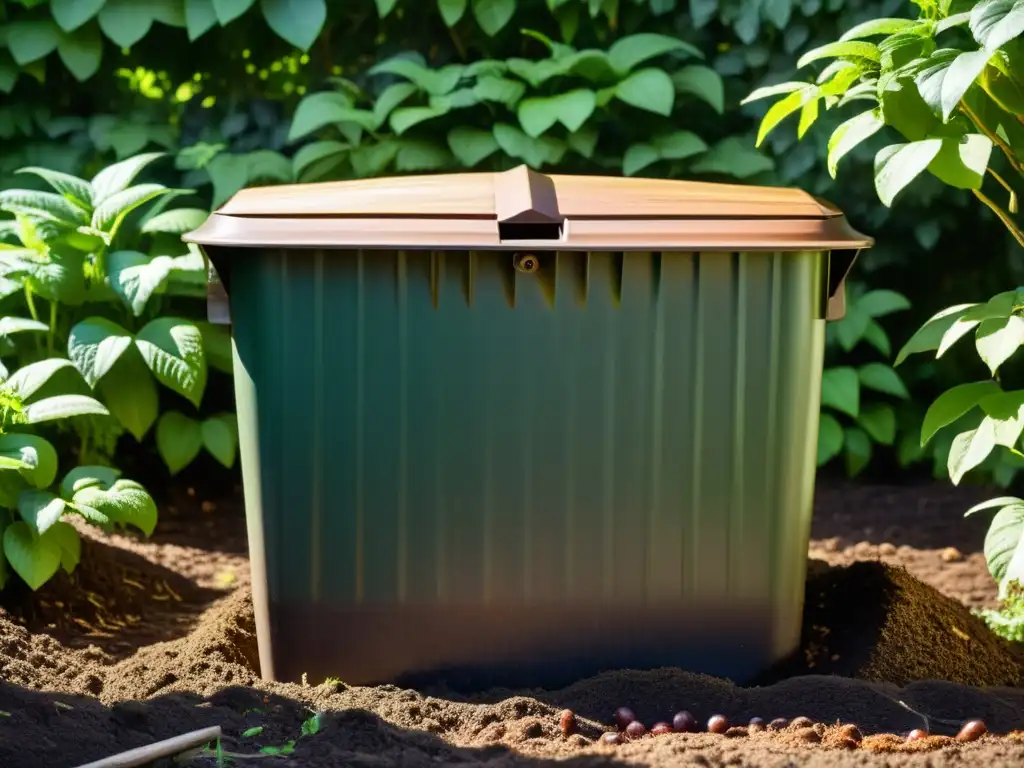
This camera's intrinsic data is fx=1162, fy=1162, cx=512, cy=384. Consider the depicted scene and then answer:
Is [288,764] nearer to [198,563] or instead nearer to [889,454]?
[198,563]

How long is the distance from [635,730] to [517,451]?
63cm

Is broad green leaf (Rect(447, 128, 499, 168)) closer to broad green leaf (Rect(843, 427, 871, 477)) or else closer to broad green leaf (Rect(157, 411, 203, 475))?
broad green leaf (Rect(157, 411, 203, 475))

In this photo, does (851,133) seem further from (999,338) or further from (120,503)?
(120,503)

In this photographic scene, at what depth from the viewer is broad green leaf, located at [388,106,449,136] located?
388cm

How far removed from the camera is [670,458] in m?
2.55

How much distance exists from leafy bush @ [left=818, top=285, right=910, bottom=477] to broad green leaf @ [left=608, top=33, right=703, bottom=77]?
1.10 m

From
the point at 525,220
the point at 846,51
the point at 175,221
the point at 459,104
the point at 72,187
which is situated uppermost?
the point at 846,51

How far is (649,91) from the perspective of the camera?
389 centimetres

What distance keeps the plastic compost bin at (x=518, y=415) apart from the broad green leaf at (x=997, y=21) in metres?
0.50

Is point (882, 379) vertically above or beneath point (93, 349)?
beneath

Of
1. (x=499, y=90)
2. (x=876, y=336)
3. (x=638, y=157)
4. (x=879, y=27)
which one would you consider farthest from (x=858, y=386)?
(x=879, y=27)

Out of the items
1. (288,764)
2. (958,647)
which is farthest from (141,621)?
(958,647)

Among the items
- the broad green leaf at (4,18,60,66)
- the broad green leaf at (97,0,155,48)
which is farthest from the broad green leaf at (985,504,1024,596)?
the broad green leaf at (4,18,60,66)

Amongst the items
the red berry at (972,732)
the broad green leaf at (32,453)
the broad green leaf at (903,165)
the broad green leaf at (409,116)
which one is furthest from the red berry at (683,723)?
the broad green leaf at (409,116)
